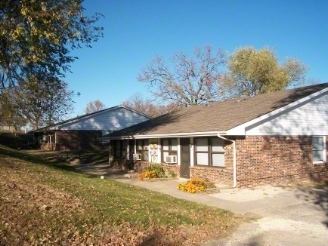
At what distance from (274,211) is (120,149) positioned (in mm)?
16230

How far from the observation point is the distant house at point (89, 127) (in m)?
39.3

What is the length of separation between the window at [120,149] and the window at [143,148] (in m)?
2.05

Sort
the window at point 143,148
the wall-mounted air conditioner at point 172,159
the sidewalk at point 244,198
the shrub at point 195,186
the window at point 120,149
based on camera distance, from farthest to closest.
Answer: the window at point 120,149
the window at point 143,148
the wall-mounted air conditioner at point 172,159
the shrub at point 195,186
the sidewalk at point 244,198

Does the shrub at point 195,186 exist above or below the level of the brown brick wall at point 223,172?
below

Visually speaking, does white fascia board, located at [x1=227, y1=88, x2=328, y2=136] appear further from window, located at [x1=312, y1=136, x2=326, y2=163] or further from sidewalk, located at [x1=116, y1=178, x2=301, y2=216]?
sidewalk, located at [x1=116, y1=178, x2=301, y2=216]

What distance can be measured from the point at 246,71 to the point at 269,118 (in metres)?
29.5

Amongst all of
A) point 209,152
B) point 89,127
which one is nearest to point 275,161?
A: point 209,152

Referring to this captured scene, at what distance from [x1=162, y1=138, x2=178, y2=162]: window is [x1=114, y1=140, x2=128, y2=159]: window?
511 centimetres

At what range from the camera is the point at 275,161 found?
50.1 ft

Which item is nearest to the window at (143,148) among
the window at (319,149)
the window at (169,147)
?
the window at (169,147)

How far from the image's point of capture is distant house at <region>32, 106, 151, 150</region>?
3934 cm

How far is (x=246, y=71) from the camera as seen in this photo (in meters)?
43.4

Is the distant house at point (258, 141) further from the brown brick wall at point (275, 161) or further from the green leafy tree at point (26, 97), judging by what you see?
the green leafy tree at point (26, 97)

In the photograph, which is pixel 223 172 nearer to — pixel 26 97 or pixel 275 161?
pixel 275 161
